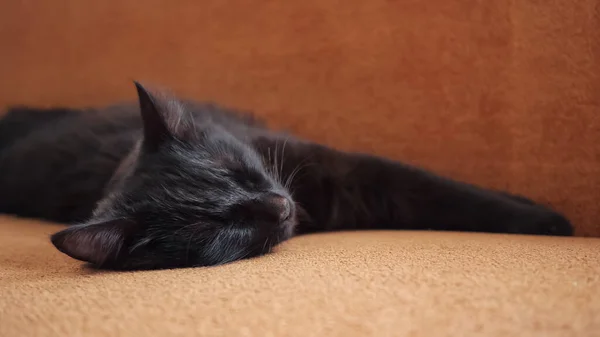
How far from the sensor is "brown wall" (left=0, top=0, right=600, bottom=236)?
3.93 ft

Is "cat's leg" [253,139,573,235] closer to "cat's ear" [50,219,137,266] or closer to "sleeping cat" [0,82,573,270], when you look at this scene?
"sleeping cat" [0,82,573,270]

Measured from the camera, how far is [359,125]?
150 centimetres

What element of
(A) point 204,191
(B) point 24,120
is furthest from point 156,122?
(B) point 24,120

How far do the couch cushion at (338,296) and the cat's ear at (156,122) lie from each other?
0.35 m

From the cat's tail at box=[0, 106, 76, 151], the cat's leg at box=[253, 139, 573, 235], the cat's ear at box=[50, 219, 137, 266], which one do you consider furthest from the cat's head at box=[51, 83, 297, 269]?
the cat's tail at box=[0, 106, 76, 151]

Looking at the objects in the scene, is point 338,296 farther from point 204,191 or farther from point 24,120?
point 24,120

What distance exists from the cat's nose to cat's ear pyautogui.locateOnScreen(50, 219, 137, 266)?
0.28 m

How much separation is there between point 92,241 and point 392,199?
67 centimetres

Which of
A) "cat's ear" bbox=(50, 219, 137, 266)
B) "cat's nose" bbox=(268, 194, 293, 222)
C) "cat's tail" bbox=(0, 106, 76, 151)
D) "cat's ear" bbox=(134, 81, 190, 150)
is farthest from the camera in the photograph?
"cat's tail" bbox=(0, 106, 76, 151)

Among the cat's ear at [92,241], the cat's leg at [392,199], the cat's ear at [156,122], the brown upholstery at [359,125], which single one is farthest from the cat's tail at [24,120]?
the cat's ear at [92,241]

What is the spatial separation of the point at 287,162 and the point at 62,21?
1122 millimetres

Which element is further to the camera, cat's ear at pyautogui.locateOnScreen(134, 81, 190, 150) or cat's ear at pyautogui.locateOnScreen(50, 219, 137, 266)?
cat's ear at pyautogui.locateOnScreen(134, 81, 190, 150)

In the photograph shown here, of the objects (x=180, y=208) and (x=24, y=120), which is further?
(x=24, y=120)

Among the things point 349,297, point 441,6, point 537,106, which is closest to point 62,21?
point 441,6
